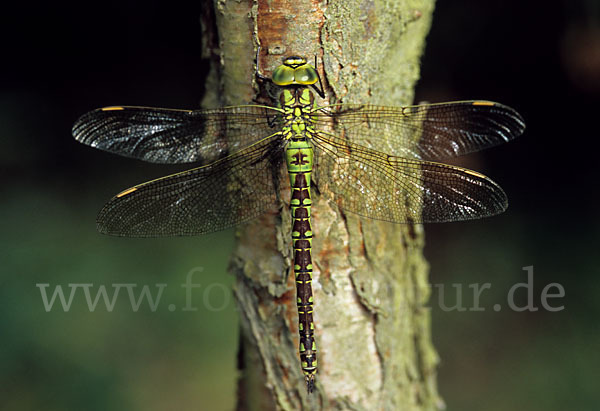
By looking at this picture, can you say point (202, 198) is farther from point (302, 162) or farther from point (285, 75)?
point (285, 75)

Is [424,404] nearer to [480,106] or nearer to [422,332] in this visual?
[422,332]

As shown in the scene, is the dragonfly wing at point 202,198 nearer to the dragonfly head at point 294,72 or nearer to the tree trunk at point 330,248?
the tree trunk at point 330,248

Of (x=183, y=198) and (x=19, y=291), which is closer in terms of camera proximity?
(x=183, y=198)

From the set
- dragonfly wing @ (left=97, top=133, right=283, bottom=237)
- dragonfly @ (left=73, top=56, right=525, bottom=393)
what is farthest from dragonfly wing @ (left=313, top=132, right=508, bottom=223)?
dragonfly wing @ (left=97, top=133, right=283, bottom=237)

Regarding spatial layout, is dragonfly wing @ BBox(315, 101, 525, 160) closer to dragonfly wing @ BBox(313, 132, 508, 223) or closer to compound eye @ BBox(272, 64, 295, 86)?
dragonfly wing @ BBox(313, 132, 508, 223)

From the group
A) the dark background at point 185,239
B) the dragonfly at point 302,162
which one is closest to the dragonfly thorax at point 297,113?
the dragonfly at point 302,162

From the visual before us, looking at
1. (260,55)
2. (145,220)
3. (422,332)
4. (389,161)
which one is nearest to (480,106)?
(389,161)

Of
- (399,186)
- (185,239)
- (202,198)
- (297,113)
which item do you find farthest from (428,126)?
(185,239)
